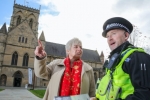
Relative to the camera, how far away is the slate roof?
43053 mm

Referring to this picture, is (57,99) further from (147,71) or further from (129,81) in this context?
(147,71)

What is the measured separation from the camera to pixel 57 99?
2.20 m

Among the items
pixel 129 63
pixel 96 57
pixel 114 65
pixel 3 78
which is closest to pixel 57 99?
pixel 114 65

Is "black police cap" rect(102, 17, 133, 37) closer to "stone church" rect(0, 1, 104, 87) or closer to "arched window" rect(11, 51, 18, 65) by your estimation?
"stone church" rect(0, 1, 104, 87)

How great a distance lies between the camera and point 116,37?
5.75 feet

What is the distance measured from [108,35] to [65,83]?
139 cm

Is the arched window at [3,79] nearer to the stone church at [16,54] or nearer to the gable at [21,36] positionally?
the stone church at [16,54]

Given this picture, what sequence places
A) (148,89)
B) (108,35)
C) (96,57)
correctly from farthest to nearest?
(96,57) → (108,35) → (148,89)

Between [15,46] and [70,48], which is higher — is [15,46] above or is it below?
above

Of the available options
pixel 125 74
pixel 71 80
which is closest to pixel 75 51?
pixel 71 80

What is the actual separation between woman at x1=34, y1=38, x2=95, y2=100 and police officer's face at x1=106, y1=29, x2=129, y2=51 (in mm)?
1317

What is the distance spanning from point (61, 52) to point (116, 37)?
1700 inches

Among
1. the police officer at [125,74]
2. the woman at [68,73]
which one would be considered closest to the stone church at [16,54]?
the woman at [68,73]

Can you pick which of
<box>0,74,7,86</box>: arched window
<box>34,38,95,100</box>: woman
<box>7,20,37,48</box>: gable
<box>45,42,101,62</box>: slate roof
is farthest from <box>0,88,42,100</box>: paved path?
<box>45,42,101,62</box>: slate roof
